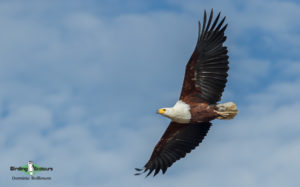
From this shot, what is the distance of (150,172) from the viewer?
21734mm

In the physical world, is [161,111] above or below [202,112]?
above

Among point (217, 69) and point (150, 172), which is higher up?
point (217, 69)

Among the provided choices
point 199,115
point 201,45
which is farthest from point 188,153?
point 201,45

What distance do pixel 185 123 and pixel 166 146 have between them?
3.66 ft

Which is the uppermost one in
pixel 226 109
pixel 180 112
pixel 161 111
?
pixel 161 111

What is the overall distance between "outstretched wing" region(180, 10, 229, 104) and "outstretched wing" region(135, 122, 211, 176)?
1694 mm

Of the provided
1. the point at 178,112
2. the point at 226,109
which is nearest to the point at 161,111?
the point at 178,112

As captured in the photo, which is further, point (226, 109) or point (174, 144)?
point (174, 144)

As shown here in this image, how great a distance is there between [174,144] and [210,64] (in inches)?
129

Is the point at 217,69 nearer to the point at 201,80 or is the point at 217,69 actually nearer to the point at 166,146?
the point at 201,80

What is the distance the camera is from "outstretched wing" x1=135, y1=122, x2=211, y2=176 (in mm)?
21391

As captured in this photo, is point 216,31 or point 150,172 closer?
point 216,31

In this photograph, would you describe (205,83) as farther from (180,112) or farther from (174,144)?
(174,144)

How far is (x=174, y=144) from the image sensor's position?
21.7 meters
